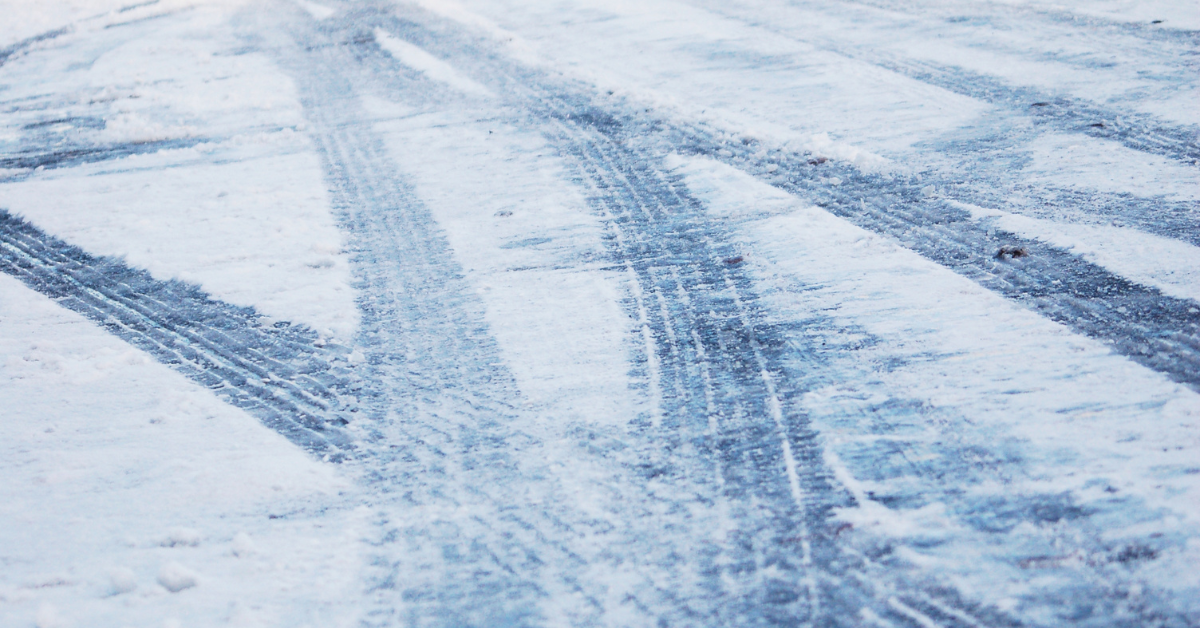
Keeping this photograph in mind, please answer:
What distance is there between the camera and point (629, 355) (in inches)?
121

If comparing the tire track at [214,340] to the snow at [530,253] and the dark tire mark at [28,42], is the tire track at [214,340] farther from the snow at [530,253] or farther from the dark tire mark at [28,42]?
the dark tire mark at [28,42]

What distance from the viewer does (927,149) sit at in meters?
4.69

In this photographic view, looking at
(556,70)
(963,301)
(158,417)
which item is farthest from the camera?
(556,70)

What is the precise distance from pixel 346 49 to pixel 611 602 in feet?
24.3

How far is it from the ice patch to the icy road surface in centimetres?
40

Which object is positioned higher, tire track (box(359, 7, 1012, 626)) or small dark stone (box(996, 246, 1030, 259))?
small dark stone (box(996, 246, 1030, 259))

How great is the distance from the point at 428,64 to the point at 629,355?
16.9 ft

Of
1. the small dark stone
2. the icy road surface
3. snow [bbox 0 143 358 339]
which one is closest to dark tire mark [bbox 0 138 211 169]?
the icy road surface

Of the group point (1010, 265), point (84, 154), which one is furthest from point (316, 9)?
point (1010, 265)

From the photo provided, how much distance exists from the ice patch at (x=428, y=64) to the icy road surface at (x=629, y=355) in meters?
0.40

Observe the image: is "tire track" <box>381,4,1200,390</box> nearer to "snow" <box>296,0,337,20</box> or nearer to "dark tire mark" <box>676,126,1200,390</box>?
"dark tire mark" <box>676,126,1200,390</box>

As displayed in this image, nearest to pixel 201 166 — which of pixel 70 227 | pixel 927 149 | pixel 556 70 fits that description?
pixel 70 227

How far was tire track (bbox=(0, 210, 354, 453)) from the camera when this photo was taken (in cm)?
291

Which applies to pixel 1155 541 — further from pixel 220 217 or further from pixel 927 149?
pixel 220 217
